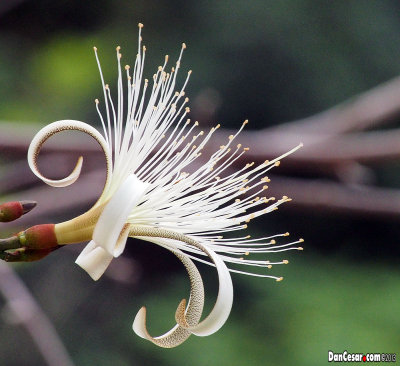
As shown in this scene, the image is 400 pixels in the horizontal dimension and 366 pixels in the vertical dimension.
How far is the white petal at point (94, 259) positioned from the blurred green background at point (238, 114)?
1.65m

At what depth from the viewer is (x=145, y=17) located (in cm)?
309

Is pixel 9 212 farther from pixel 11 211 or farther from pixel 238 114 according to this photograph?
pixel 238 114

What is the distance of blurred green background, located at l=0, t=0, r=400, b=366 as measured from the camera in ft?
8.23

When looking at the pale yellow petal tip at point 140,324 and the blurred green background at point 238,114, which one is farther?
the blurred green background at point 238,114

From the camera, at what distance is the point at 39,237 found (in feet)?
2.53

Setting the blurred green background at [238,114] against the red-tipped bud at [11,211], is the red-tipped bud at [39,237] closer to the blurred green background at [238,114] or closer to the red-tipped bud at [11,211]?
the red-tipped bud at [11,211]

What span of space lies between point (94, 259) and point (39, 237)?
0.07 meters

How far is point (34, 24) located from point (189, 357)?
1445mm

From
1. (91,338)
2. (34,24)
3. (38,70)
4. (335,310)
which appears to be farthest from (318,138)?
(34,24)

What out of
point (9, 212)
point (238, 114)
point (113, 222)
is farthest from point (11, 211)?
point (238, 114)

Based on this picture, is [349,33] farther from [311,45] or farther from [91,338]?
[91,338]

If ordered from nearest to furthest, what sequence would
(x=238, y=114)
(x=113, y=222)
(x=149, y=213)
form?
1. (x=113, y=222)
2. (x=149, y=213)
3. (x=238, y=114)

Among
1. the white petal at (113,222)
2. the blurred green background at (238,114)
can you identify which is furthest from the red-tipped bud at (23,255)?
A: the blurred green background at (238,114)

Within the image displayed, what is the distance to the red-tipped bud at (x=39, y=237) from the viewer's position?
30.1 inches
